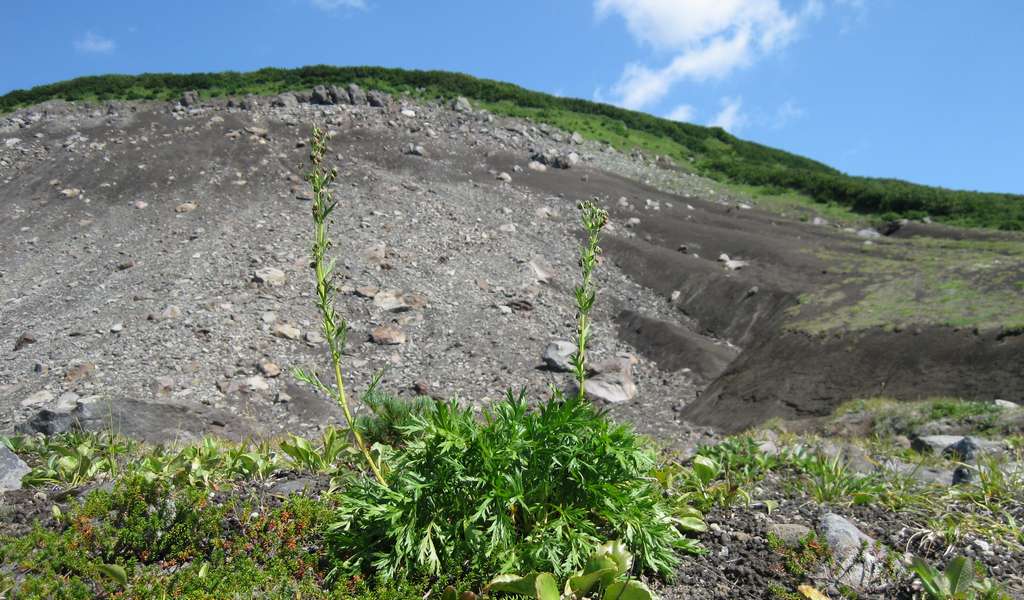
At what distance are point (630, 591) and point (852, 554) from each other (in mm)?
1325

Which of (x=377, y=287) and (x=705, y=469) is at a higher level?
(x=705, y=469)

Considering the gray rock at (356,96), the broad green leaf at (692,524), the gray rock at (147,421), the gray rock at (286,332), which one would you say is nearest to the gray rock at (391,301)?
the gray rock at (286,332)

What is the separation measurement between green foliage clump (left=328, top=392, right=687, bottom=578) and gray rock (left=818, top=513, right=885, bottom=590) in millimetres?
851

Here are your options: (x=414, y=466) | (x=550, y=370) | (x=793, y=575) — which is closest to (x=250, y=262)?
(x=550, y=370)

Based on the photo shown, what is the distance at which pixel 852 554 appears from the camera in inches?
127

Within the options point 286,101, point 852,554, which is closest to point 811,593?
point 852,554

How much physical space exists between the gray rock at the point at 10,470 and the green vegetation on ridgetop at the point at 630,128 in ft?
103

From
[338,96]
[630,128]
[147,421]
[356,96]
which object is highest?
[630,128]

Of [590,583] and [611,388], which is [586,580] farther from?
[611,388]

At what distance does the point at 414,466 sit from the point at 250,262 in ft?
38.6

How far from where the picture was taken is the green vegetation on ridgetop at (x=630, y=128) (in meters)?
30.0

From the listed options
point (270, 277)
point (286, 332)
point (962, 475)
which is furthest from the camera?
point (270, 277)

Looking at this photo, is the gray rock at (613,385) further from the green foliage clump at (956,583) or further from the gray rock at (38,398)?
the green foliage clump at (956,583)

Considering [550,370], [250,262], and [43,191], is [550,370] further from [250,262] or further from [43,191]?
[43,191]
